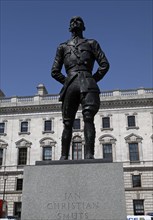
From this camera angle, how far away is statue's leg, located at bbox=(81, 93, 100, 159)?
5.52 m

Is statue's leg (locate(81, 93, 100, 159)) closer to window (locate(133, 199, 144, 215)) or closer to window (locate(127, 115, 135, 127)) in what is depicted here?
window (locate(133, 199, 144, 215))

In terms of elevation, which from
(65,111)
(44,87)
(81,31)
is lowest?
(65,111)

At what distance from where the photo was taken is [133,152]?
110 feet

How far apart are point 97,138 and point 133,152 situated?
4.61 m

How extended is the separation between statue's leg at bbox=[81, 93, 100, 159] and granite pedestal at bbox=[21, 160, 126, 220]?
0.50m

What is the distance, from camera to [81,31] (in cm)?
643

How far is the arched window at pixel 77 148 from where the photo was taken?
33603 mm

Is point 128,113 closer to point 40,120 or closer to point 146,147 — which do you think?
point 146,147

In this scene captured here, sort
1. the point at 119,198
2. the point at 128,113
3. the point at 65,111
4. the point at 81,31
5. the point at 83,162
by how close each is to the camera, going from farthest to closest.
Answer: the point at 128,113 < the point at 81,31 < the point at 65,111 < the point at 83,162 < the point at 119,198

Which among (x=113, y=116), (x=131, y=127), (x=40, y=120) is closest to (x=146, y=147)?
(x=131, y=127)

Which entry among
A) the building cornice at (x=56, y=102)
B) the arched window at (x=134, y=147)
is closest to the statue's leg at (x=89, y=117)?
the arched window at (x=134, y=147)

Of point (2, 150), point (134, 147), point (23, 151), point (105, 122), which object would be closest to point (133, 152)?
point (134, 147)

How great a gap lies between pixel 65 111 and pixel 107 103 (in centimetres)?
2999

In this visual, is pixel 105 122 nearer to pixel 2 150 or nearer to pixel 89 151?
pixel 2 150
